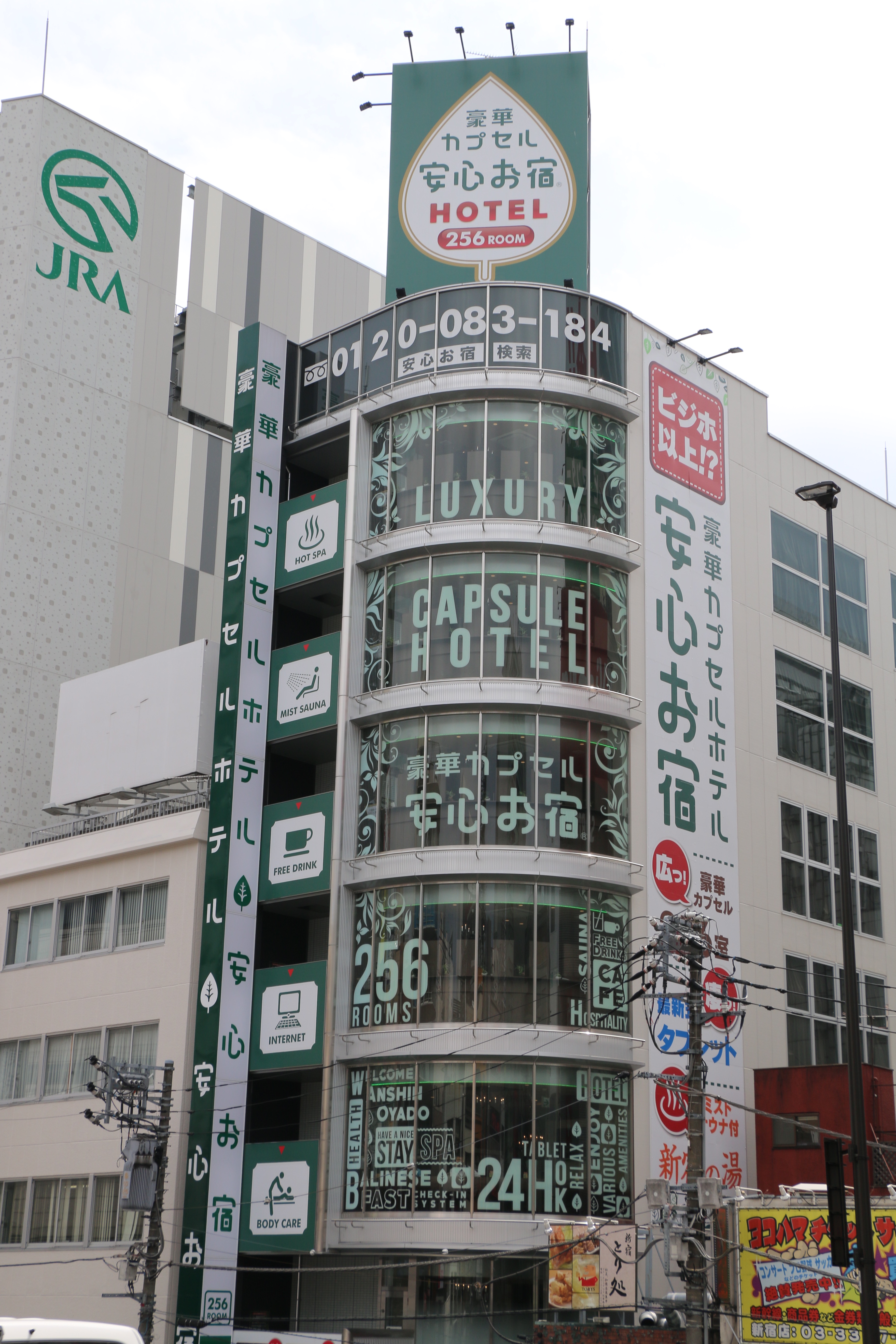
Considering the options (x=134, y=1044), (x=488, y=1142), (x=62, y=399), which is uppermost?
(x=62, y=399)

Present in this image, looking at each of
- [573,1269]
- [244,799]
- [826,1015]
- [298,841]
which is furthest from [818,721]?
[573,1269]

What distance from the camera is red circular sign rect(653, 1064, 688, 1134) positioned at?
4350 cm

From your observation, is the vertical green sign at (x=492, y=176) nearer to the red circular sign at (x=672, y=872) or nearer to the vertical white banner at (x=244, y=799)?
the vertical white banner at (x=244, y=799)

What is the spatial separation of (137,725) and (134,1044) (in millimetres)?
11353

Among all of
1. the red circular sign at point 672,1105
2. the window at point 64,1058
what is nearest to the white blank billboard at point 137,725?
the window at point 64,1058

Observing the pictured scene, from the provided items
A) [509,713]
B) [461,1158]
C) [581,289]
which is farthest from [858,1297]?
[581,289]

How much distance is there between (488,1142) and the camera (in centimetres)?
4044

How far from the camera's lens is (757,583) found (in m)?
53.1

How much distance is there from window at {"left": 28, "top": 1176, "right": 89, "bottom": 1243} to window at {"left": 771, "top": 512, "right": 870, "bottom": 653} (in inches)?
1162

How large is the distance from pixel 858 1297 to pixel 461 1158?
410 inches

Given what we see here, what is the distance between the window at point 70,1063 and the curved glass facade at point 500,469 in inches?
720

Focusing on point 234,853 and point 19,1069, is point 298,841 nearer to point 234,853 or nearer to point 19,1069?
point 234,853

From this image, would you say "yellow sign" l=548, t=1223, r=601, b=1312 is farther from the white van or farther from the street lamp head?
the white van

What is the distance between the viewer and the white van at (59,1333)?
12.1m
